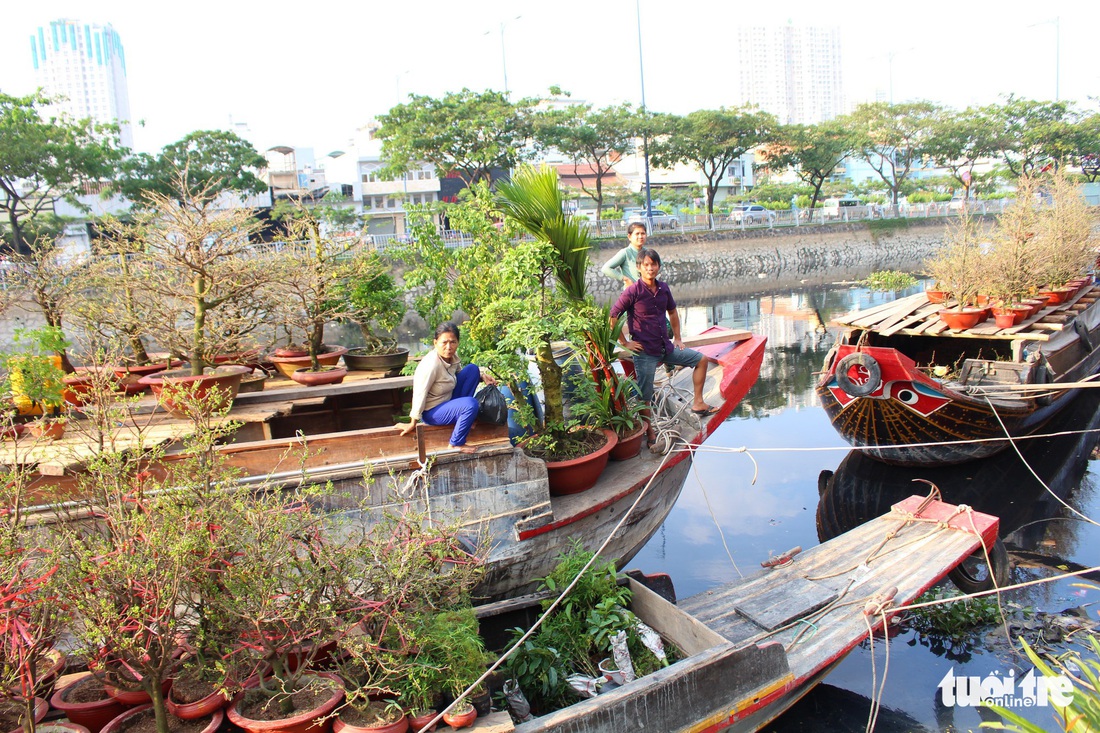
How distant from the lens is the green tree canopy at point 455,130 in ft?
84.8

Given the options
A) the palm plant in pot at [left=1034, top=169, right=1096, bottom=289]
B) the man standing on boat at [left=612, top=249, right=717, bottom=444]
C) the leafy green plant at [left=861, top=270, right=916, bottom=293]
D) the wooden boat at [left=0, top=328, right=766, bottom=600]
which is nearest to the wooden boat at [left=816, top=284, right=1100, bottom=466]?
the palm plant in pot at [left=1034, top=169, right=1096, bottom=289]

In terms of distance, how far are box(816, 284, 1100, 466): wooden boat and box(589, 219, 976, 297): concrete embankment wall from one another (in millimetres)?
16621

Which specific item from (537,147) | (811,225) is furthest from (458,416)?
(811,225)

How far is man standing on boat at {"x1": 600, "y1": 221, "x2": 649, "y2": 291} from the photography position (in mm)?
6652

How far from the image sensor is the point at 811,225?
3375 centimetres

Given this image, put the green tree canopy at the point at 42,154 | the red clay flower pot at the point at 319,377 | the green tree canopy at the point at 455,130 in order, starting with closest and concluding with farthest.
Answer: the red clay flower pot at the point at 319,377 < the green tree canopy at the point at 42,154 < the green tree canopy at the point at 455,130

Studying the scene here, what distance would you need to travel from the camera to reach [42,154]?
2189 centimetres

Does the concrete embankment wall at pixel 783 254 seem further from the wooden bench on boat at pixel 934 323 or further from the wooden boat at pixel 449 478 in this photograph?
the wooden boat at pixel 449 478

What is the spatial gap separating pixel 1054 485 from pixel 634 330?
560 centimetres

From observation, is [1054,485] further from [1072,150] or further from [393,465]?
[1072,150]

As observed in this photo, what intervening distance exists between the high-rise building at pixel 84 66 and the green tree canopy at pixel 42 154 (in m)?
133

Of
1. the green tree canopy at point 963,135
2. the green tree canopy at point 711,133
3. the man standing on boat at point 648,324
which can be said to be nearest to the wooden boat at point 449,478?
the man standing on boat at point 648,324

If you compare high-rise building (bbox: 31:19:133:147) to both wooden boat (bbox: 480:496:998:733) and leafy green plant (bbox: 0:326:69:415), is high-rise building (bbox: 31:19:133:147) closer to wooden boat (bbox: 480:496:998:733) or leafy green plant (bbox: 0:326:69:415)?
leafy green plant (bbox: 0:326:69:415)

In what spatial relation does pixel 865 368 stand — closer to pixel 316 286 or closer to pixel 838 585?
pixel 838 585
